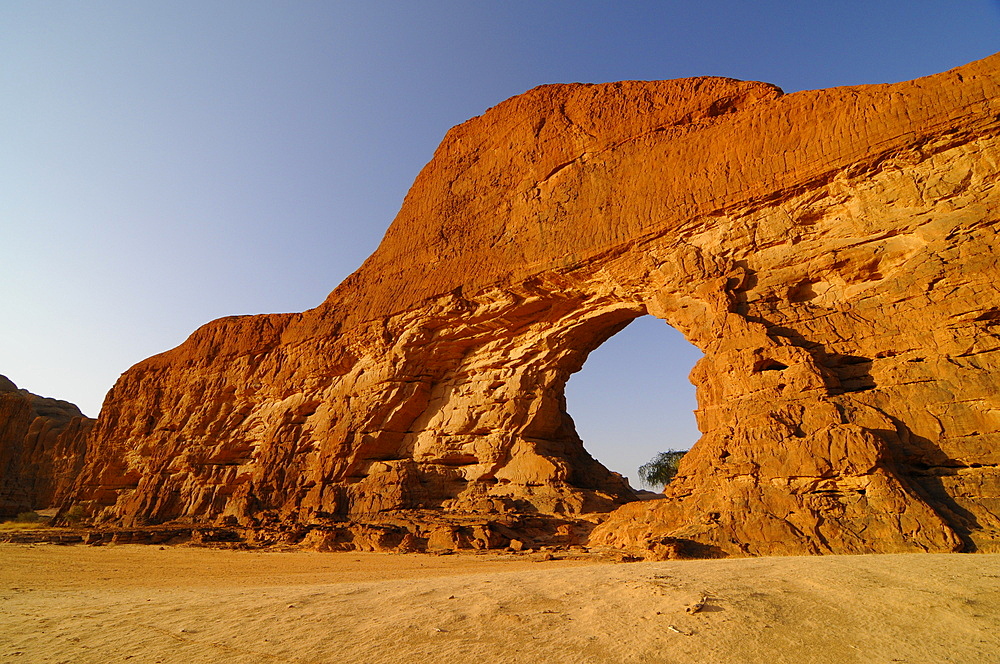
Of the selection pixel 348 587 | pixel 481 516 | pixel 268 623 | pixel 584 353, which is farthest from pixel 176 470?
pixel 268 623

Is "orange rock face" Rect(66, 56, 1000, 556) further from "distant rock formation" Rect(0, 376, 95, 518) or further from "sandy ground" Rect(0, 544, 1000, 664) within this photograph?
"distant rock formation" Rect(0, 376, 95, 518)

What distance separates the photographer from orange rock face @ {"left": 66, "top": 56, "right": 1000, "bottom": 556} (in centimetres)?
936

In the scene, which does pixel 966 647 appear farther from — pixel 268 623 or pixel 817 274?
pixel 817 274

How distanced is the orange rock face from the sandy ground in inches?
118

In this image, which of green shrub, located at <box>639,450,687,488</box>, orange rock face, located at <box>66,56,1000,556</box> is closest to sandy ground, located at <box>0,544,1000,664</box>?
orange rock face, located at <box>66,56,1000,556</box>

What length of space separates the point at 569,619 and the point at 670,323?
1074cm

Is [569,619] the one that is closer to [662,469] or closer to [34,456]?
[662,469]

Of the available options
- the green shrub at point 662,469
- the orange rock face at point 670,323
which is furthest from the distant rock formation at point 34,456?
the green shrub at point 662,469

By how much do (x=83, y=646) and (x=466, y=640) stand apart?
2918mm

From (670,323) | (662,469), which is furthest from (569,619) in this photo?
(662,469)

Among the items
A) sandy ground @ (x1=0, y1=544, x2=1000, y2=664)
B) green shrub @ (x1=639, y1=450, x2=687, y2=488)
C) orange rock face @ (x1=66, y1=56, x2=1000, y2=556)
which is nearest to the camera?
sandy ground @ (x1=0, y1=544, x2=1000, y2=664)

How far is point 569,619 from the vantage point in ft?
13.9

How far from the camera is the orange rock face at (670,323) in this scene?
936 cm

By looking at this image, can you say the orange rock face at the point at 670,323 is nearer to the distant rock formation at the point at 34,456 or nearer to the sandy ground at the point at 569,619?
the sandy ground at the point at 569,619
